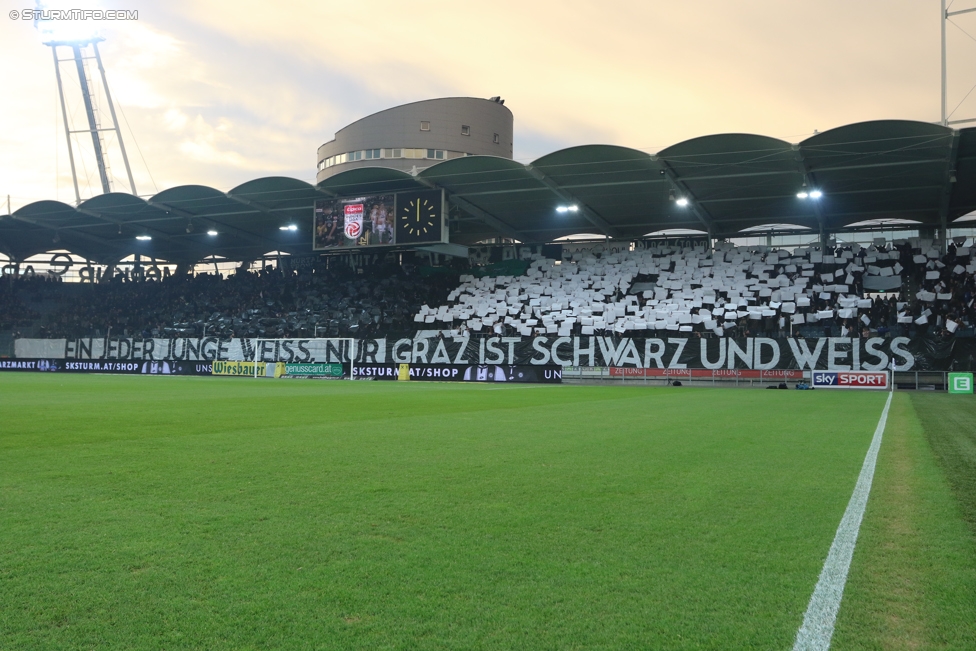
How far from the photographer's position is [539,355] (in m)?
39.8

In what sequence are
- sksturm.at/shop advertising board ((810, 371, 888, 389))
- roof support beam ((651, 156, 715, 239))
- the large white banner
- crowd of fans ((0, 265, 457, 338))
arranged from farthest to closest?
crowd of fans ((0, 265, 457, 338))
roof support beam ((651, 156, 715, 239))
the large white banner
sksturm.at/shop advertising board ((810, 371, 888, 389))

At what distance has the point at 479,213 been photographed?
152 ft

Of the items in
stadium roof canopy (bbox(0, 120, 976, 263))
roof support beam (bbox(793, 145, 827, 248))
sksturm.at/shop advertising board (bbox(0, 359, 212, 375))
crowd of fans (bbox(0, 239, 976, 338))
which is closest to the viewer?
stadium roof canopy (bbox(0, 120, 976, 263))

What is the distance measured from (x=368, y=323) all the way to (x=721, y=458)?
3953 cm

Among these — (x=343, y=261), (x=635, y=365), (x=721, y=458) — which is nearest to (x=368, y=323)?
(x=343, y=261)

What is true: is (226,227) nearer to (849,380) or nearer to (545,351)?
(545,351)

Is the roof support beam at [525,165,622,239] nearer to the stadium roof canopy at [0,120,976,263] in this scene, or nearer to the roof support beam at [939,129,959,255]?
the stadium roof canopy at [0,120,976,263]

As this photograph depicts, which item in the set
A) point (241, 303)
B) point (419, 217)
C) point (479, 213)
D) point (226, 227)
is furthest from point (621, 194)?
point (241, 303)

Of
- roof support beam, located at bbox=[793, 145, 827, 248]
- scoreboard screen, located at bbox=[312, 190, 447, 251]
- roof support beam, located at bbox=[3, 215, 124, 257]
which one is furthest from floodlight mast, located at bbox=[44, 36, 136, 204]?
roof support beam, located at bbox=[793, 145, 827, 248]

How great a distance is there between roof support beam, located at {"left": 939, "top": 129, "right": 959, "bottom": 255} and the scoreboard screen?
940 inches

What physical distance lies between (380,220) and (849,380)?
25.0m

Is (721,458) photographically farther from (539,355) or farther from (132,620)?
(539,355)

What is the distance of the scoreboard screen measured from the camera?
136ft

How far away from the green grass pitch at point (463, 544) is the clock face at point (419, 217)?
31.9 metres
